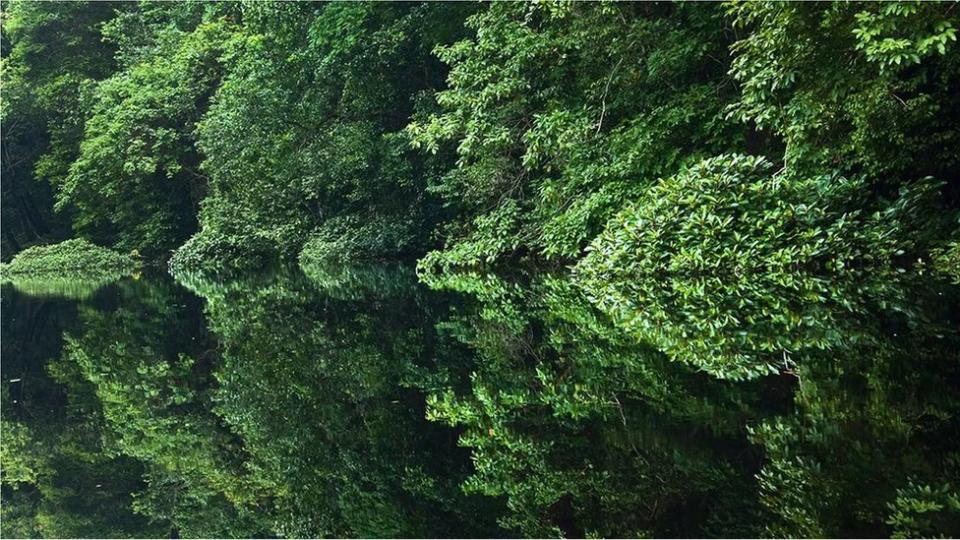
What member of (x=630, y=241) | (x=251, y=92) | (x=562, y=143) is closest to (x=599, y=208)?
(x=562, y=143)

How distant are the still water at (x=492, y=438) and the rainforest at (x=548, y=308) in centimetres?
2

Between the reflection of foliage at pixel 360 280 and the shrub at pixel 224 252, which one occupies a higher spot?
the reflection of foliage at pixel 360 280

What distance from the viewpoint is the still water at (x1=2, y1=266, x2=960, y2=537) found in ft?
9.72

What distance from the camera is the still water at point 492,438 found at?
296 cm

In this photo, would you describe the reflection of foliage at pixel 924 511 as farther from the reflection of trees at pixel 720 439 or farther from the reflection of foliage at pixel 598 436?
the reflection of foliage at pixel 598 436

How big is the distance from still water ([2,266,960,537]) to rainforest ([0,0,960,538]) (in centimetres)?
2

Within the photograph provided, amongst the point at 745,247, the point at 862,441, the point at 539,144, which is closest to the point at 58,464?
the point at 862,441

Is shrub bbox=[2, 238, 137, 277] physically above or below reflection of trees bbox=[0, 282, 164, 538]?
below

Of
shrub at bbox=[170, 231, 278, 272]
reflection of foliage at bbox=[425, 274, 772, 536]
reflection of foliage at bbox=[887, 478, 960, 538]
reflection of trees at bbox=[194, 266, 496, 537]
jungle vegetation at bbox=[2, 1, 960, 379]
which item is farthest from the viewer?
shrub at bbox=[170, 231, 278, 272]

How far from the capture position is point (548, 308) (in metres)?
9.13

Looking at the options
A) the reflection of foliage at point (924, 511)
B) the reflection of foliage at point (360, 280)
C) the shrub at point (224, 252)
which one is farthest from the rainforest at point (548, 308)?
the shrub at point (224, 252)

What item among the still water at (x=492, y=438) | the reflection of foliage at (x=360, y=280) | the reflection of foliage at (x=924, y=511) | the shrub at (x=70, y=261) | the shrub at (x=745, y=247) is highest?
the reflection of foliage at (x=924, y=511)

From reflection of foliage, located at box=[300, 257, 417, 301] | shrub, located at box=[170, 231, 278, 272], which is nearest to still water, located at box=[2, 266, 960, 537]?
reflection of foliage, located at box=[300, 257, 417, 301]

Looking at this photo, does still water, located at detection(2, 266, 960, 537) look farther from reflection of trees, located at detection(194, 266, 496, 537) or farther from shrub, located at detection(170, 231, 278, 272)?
shrub, located at detection(170, 231, 278, 272)
